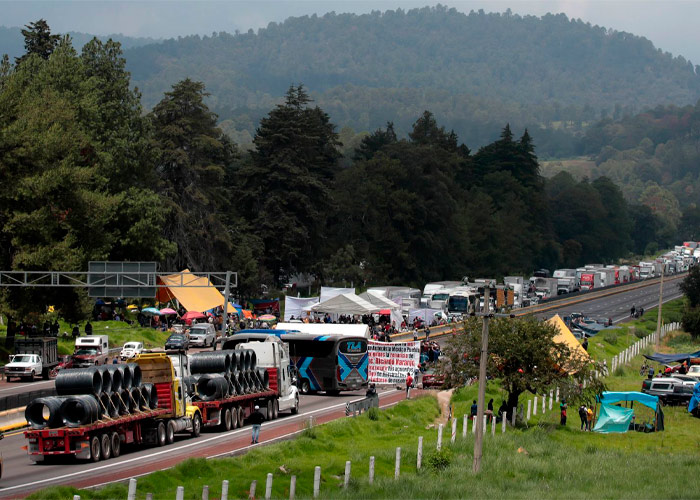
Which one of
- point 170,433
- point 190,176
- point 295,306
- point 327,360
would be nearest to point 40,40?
point 190,176

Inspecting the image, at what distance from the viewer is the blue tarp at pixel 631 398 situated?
1714 inches

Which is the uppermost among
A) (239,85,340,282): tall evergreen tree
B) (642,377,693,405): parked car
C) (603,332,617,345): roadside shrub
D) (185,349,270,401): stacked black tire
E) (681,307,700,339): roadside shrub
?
(239,85,340,282): tall evergreen tree

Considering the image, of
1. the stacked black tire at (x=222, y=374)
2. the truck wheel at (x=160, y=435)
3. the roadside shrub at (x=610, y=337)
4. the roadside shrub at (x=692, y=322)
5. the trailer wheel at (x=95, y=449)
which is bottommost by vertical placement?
the roadside shrub at (x=610, y=337)

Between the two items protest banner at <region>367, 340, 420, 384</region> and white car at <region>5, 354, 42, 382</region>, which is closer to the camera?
white car at <region>5, 354, 42, 382</region>

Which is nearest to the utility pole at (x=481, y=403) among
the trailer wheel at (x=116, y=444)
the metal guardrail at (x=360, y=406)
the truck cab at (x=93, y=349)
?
the trailer wheel at (x=116, y=444)

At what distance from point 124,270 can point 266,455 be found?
884 inches

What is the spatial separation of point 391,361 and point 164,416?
20.3 metres

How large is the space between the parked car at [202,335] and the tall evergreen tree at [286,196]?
36411 millimetres

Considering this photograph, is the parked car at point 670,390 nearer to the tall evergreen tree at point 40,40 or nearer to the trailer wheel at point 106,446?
the trailer wheel at point 106,446

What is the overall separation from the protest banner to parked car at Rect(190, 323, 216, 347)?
18.7 meters

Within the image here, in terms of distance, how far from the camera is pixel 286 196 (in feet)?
350

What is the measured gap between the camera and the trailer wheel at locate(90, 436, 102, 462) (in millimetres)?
28844

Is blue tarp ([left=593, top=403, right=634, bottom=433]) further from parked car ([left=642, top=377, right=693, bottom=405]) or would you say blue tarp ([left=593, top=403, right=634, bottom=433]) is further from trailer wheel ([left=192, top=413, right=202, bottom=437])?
trailer wheel ([left=192, top=413, right=202, bottom=437])

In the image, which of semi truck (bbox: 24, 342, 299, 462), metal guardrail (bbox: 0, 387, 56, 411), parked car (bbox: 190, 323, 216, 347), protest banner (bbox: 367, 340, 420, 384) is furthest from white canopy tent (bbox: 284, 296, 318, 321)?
metal guardrail (bbox: 0, 387, 56, 411)
